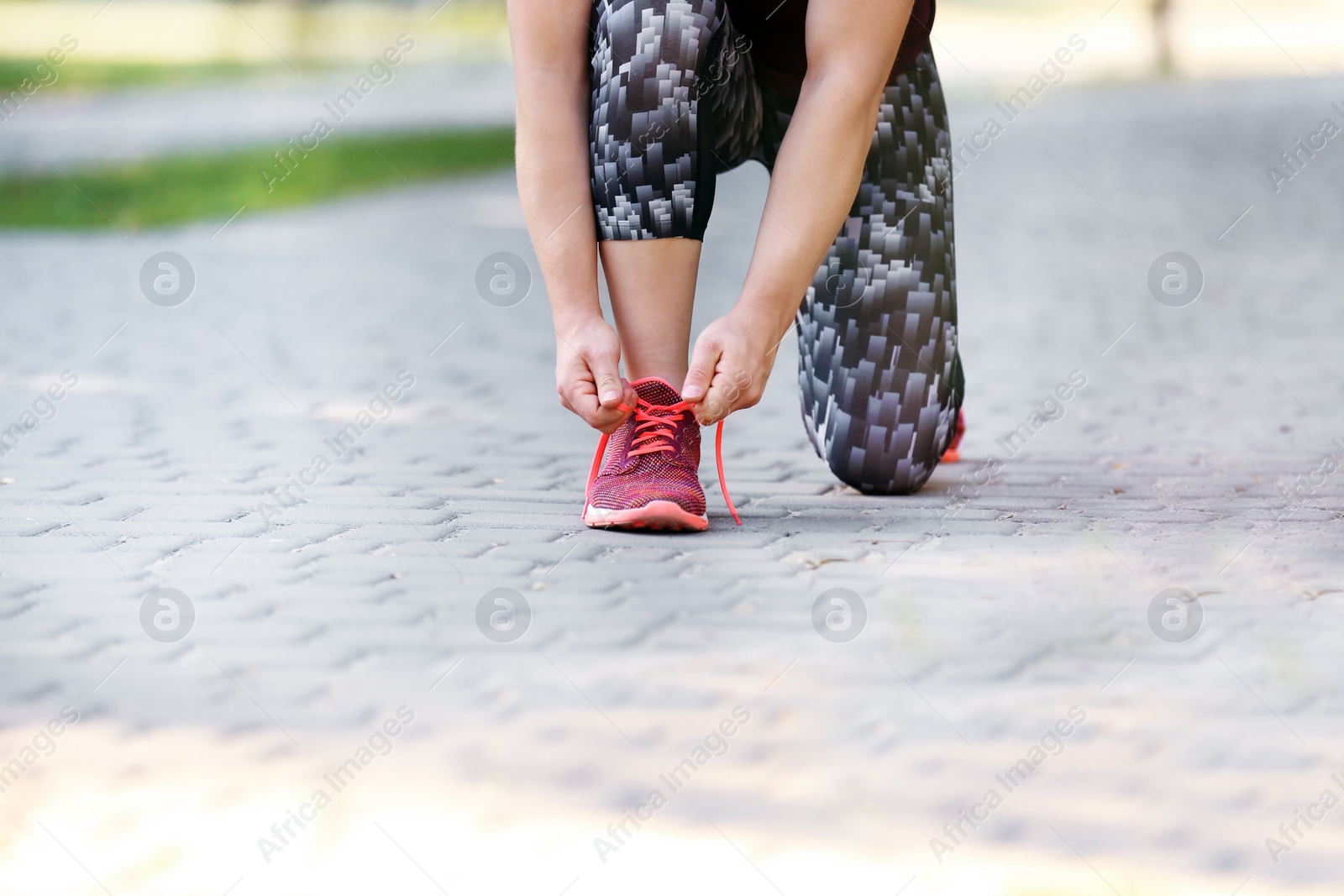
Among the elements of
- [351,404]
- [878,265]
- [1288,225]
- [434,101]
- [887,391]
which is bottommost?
[434,101]

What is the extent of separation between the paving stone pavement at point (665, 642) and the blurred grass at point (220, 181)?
486 centimetres

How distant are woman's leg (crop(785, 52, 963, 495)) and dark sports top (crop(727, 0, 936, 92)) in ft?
0.29

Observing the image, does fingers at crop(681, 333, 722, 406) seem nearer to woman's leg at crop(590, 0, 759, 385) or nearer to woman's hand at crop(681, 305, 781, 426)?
woman's hand at crop(681, 305, 781, 426)

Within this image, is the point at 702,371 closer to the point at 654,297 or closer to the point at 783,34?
the point at 654,297

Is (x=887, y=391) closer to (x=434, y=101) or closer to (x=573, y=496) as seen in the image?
(x=573, y=496)

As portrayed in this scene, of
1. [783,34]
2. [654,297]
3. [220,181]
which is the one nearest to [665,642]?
[654,297]

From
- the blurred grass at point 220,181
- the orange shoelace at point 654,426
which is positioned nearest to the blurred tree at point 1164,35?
the blurred grass at point 220,181

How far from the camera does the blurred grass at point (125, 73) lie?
19208 mm

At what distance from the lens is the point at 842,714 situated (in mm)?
2109

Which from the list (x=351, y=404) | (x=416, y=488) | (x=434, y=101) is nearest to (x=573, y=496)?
(x=416, y=488)

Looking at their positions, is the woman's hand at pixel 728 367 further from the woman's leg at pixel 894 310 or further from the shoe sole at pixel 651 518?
the woman's leg at pixel 894 310

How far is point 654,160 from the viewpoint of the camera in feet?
9.37

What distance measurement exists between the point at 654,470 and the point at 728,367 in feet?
0.95

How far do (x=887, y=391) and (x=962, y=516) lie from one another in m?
0.33
